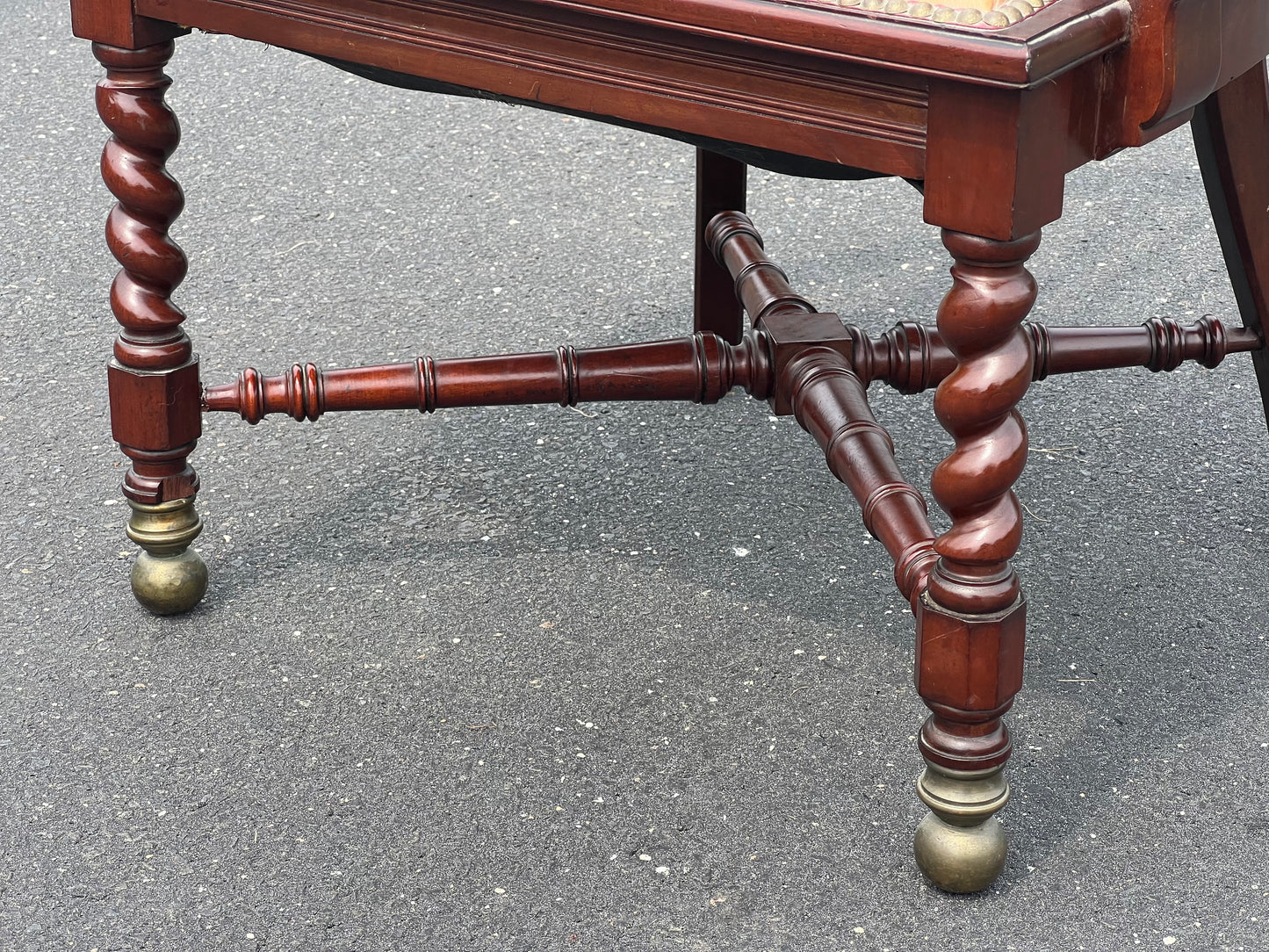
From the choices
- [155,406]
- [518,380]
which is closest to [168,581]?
[155,406]

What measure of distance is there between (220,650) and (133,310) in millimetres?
376

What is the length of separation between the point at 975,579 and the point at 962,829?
0.76 feet

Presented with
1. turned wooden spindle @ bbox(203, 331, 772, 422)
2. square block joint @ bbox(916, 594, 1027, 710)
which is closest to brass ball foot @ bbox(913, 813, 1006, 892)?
square block joint @ bbox(916, 594, 1027, 710)

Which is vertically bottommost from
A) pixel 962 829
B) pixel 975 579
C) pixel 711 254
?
pixel 962 829

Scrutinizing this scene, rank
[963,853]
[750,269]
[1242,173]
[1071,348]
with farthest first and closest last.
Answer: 1. [750,269]
2. [1071,348]
3. [1242,173]
4. [963,853]

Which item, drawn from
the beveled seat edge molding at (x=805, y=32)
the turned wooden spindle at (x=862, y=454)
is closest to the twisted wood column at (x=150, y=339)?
the beveled seat edge molding at (x=805, y=32)

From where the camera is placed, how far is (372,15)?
1346mm

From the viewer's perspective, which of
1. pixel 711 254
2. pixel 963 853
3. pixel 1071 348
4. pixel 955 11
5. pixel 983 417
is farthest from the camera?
pixel 711 254

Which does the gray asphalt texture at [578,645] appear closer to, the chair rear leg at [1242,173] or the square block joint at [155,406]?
the square block joint at [155,406]

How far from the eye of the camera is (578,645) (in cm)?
170

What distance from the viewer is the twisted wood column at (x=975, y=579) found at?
114cm

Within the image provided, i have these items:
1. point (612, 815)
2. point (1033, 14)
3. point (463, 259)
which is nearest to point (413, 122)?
point (463, 259)

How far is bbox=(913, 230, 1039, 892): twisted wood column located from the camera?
114 cm

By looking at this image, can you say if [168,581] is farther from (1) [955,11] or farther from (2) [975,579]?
(1) [955,11]
